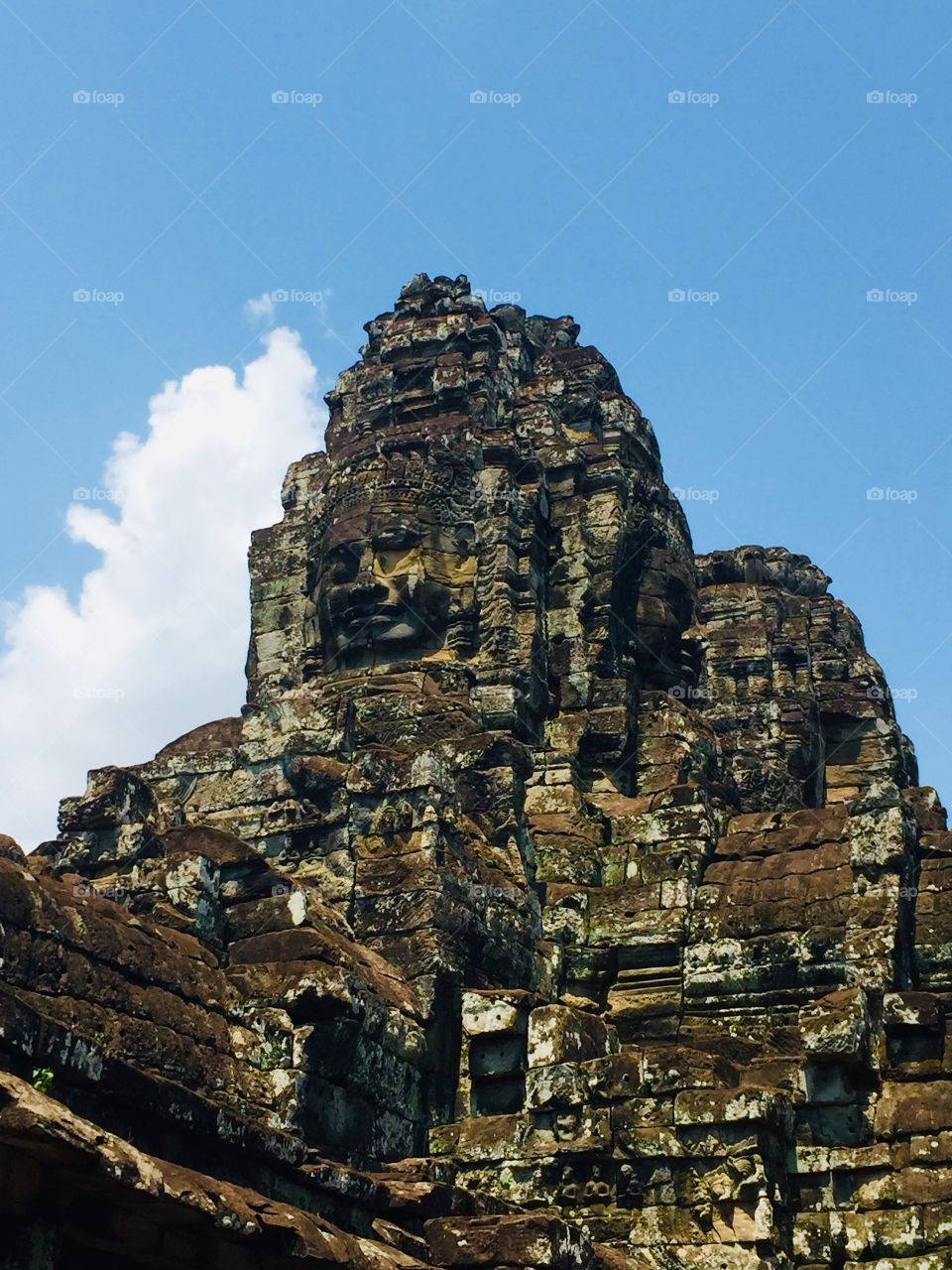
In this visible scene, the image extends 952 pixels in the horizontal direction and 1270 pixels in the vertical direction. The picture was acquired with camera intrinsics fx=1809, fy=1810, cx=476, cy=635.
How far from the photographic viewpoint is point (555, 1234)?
40.8ft

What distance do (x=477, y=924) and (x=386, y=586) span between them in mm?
6130

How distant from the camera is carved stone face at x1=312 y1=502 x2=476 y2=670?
23656 mm

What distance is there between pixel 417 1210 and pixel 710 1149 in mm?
3266

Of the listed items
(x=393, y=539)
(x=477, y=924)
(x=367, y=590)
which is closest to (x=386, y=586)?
(x=367, y=590)

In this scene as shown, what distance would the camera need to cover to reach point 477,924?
744 inches

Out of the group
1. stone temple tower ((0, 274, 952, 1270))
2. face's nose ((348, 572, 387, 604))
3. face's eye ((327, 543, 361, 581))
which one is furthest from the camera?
face's eye ((327, 543, 361, 581))

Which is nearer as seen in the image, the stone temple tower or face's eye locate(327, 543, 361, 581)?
the stone temple tower

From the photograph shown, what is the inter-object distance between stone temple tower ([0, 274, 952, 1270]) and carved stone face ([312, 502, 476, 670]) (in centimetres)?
5

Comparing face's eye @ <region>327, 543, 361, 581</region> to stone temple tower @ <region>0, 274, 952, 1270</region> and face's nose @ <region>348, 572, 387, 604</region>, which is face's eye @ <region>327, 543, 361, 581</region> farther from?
face's nose @ <region>348, 572, 387, 604</region>

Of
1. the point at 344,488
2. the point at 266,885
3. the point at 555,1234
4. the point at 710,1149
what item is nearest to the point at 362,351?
the point at 344,488
